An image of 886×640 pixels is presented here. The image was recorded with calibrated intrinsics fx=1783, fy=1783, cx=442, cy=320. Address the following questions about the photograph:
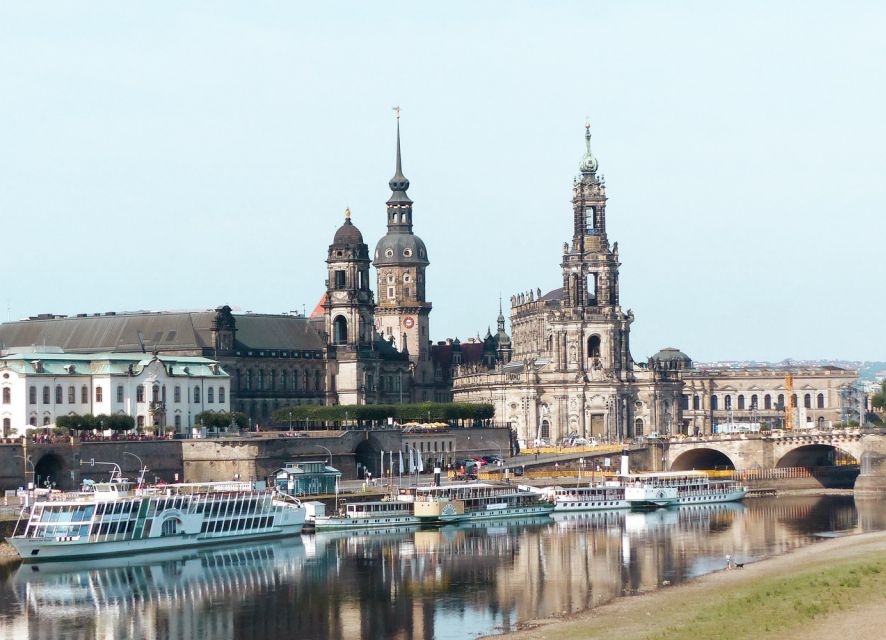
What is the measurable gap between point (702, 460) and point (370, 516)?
53.6 meters

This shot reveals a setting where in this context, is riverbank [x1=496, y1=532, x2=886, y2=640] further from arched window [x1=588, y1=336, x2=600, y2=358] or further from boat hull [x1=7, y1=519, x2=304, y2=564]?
arched window [x1=588, y1=336, x2=600, y2=358]

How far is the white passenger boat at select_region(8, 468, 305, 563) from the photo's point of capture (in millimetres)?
91875

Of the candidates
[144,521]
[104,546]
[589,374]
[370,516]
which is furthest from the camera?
[589,374]

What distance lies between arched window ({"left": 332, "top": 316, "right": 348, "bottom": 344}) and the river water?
171 ft

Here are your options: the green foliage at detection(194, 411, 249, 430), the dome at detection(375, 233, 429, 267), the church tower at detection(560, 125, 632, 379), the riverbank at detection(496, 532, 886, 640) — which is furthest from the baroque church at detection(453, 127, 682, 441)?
the riverbank at detection(496, 532, 886, 640)

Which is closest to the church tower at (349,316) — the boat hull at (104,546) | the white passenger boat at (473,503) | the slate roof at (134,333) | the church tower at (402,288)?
the slate roof at (134,333)

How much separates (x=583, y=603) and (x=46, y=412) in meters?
63.2

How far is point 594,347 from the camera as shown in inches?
6973

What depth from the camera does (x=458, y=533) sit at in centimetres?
10862

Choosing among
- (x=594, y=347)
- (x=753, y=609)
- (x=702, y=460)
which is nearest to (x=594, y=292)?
(x=594, y=347)

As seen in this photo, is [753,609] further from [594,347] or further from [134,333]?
[594,347]

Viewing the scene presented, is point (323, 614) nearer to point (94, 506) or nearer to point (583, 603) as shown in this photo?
point (583, 603)

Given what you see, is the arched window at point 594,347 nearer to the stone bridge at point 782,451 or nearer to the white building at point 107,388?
the stone bridge at point 782,451

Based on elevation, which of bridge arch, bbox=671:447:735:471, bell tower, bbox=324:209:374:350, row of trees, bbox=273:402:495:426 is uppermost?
bell tower, bbox=324:209:374:350
